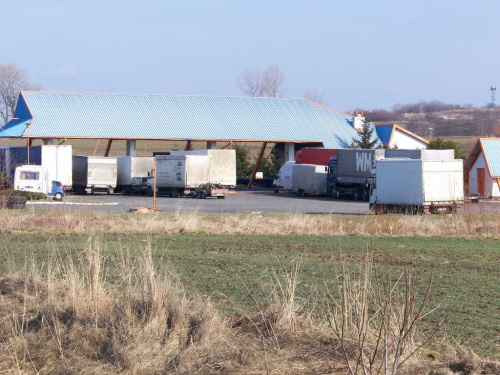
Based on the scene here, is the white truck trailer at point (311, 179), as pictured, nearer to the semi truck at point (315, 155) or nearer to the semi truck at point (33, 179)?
the semi truck at point (315, 155)

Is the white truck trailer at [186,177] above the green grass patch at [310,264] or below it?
above

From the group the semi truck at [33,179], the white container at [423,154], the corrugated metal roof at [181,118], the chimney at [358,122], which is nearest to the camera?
the semi truck at [33,179]

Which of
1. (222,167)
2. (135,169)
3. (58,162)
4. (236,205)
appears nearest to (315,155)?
(222,167)

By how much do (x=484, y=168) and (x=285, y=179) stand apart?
15365 millimetres

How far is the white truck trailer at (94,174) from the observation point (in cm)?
5406

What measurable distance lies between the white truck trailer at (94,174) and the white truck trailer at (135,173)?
89 cm

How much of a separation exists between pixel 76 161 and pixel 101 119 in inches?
242

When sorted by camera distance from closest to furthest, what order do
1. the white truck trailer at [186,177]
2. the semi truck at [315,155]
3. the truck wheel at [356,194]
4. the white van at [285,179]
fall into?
the white truck trailer at [186,177] < the truck wheel at [356,194] < the white van at [285,179] < the semi truck at [315,155]

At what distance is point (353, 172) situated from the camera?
53.1 metres

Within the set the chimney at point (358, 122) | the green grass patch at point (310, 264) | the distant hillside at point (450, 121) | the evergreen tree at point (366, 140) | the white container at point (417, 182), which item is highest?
the distant hillside at point (450, 121)

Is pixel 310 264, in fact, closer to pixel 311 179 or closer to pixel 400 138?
pixel 311 179

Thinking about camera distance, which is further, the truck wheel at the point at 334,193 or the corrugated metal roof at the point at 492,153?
the truck wheel at the point at 334,193

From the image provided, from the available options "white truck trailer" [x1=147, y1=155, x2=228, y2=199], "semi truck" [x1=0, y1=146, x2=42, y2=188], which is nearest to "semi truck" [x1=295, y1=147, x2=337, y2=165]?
"white truck trailer" [x1=147, y1=155, x2=228, y2=199]

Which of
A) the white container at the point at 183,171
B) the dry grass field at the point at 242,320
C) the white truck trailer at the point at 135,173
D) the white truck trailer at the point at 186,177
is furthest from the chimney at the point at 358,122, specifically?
the dry grass field at the point at 242,320
